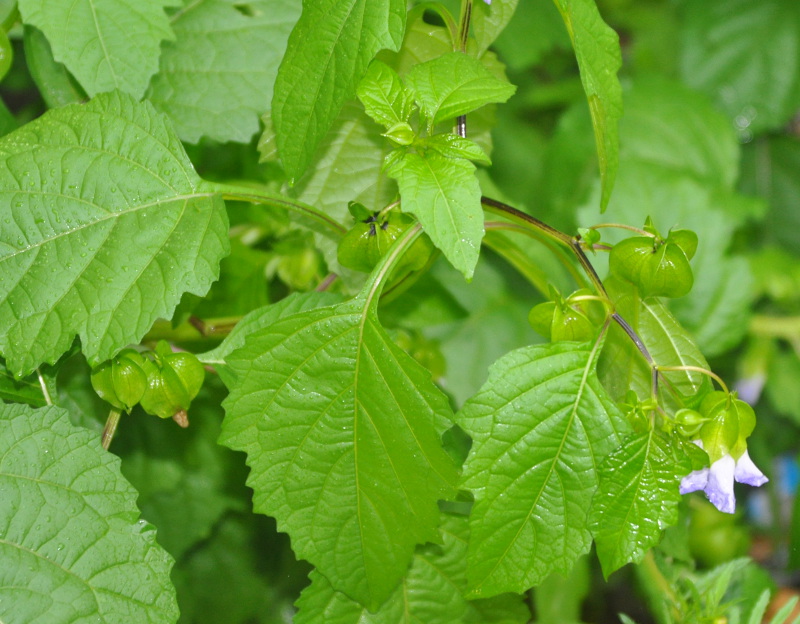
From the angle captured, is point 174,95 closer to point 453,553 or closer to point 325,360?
point 325,360

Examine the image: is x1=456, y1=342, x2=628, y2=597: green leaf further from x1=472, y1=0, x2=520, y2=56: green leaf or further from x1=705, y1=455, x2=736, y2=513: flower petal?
x1=472, y1=0, x2=520, y2=56: green leaf

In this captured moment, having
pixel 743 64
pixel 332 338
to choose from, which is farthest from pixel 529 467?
pixel 743 64

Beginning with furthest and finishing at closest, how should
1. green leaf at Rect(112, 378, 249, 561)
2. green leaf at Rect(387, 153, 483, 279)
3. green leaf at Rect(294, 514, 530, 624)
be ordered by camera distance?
1. green leaf at Rect(112, 378, 249, 561)
2. green leaf at Rect(294, 514, 530, 624)
3. green leaf at Rect(387, 153, 483, 279)

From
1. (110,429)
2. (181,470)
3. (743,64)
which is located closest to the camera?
(110,429)

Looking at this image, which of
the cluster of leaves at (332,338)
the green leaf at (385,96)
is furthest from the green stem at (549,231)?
the green leaf at (385,96)

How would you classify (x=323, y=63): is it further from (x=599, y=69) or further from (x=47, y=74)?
(x=47, y=74)

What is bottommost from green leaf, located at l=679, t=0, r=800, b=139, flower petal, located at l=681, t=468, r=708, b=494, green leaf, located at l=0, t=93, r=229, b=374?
green leaf, located at l=679, t=0, r=800, b=139

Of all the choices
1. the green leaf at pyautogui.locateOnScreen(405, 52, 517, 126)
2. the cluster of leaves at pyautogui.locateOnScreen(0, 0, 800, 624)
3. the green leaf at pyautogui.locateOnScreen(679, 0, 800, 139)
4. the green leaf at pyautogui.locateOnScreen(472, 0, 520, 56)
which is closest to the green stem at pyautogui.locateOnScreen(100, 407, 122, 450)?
the cluster of leaves at pyautogui.locateOnScreen(0, 0, 800, 624)
